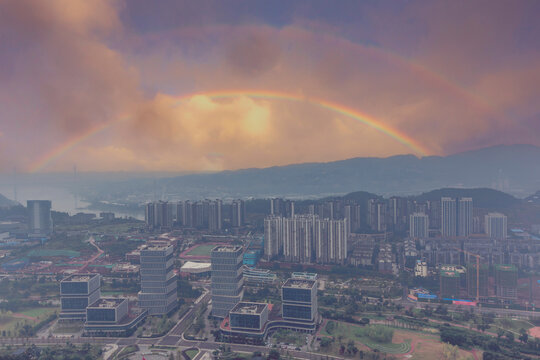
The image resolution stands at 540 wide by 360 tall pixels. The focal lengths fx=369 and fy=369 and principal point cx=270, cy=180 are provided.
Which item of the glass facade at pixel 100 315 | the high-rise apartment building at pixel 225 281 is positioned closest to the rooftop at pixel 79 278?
the glass facade at pixel 100 315

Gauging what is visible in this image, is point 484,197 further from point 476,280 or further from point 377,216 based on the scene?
point 476,280

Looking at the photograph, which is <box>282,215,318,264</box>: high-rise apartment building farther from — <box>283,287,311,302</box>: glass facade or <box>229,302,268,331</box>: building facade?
<box>229,302,268,331</box>: building facade

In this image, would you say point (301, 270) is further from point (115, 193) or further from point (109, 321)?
point (115, 193)

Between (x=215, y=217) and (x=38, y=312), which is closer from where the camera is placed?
(x=38, y=312)

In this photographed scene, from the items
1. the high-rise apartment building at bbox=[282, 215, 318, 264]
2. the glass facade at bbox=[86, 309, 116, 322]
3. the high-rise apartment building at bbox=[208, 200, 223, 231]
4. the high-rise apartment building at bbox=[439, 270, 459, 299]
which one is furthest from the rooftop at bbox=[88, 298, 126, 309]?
the high-rise apartment building at bbox=[208, 200, 223, 231]

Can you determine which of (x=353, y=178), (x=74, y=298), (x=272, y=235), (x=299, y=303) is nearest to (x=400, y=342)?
(x=299, y=303)

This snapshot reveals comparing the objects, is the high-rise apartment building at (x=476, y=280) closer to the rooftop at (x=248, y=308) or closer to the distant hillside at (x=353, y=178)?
the rooftop at (x=248, y=308)

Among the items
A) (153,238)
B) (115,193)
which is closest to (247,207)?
(153,238)
